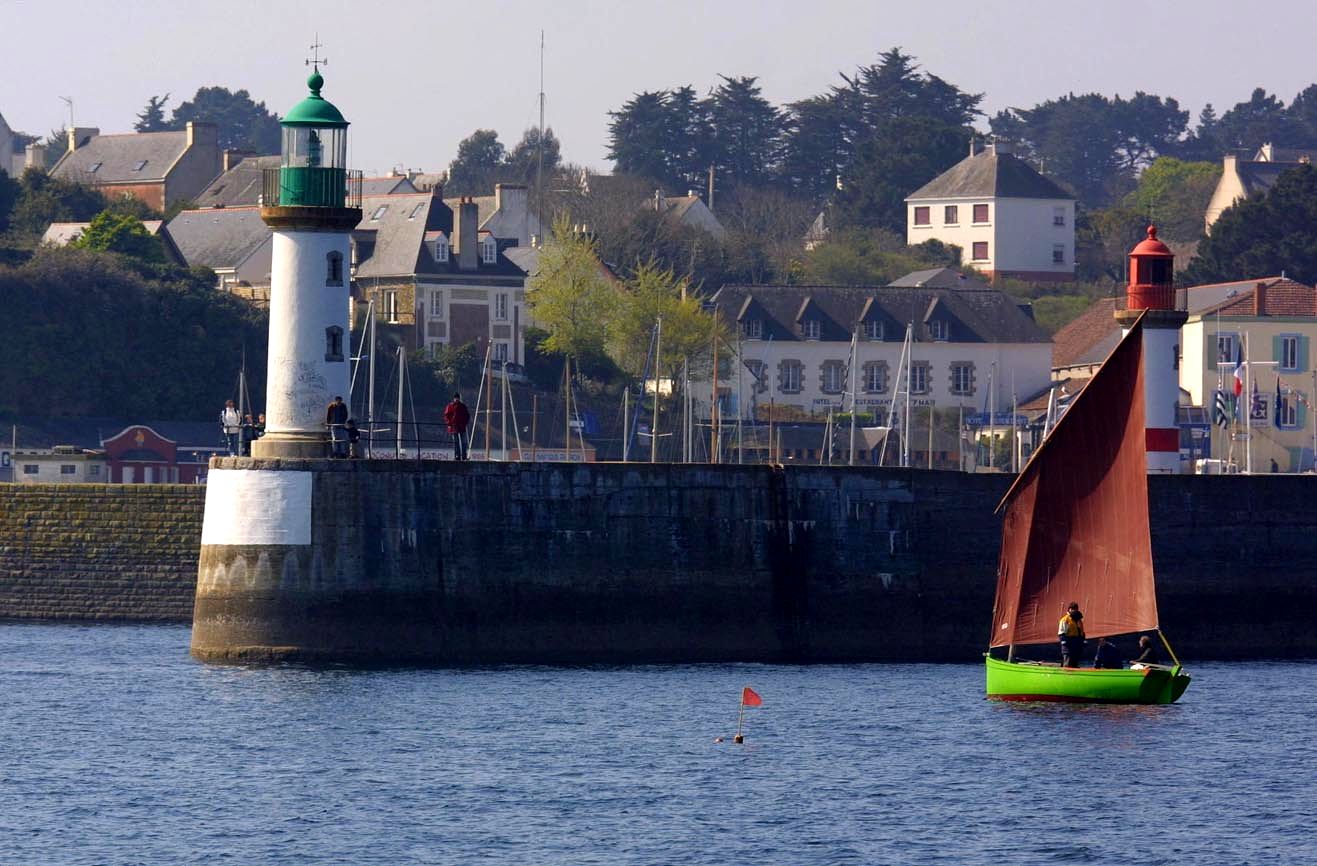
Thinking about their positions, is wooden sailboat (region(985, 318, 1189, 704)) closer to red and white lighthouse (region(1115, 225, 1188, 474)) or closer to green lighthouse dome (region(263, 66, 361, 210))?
red and white lighthouse (region(1115, 225, 1188, 474))

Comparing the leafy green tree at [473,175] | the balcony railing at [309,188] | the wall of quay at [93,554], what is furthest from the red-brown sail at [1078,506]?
the leafy green tree at [473,175]

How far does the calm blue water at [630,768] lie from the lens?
33.9m

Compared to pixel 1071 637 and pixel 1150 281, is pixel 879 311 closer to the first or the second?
pixel 1150 281

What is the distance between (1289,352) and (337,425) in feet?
224

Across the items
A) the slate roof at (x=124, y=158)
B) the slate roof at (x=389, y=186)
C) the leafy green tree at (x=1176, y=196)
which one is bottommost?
the slate roof at (x=389, y=186)

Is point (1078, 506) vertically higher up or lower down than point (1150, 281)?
lower down

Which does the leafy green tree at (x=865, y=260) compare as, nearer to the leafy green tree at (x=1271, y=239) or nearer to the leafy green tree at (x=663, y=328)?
the leafy green tree at (x=1271, y=239)

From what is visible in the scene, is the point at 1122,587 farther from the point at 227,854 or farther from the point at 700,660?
the point at 227,854

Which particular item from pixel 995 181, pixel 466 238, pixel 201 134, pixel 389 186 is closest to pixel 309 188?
Result: pixel 466 238

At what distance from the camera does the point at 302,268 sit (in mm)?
48500

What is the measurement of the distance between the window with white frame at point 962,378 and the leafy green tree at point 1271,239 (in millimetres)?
15494

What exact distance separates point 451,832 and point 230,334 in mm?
59101

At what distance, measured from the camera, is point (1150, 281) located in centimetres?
5950

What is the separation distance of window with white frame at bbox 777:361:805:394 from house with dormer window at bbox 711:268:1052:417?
0.15 ft
